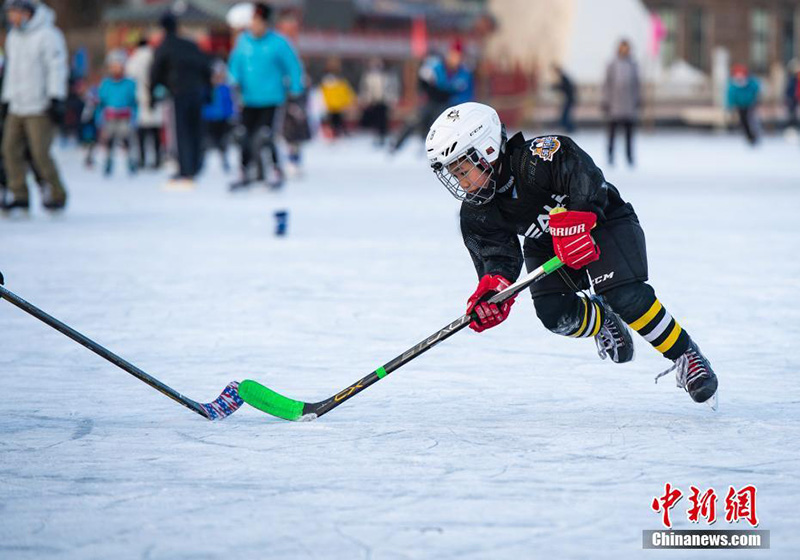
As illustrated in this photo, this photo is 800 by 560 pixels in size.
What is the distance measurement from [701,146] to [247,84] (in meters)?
13.1

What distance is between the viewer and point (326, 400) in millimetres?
3910

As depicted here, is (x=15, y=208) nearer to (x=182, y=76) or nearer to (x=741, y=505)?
(x=182, y=76)

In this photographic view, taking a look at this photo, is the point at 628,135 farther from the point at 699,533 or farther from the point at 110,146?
the point at 699,533

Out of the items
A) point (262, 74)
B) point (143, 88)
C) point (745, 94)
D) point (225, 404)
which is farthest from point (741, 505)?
point (745, 94)

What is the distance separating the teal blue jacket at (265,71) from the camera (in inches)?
463

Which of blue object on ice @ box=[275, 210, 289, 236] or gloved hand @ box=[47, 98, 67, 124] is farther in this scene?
gloved hand @ box=[47, 98, 67, 124]

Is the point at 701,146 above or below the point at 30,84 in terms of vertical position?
below

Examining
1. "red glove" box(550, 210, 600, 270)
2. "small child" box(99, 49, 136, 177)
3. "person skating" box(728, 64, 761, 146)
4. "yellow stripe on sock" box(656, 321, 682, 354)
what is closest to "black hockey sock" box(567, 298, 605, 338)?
"yellow stripe on sock" box(656, 321, 682, 354)

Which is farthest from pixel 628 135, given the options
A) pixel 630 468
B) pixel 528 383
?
pixel 630 468

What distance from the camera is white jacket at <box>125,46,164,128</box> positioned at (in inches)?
585

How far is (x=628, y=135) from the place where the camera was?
16078 millimetres

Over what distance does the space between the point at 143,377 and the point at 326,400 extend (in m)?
0.52

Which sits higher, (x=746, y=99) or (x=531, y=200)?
(x=531, y=200)

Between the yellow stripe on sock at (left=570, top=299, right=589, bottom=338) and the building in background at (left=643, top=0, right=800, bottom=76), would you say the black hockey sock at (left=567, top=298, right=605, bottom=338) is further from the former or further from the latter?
the building in background at (left=643, top=0, right=800, bottom=76)
